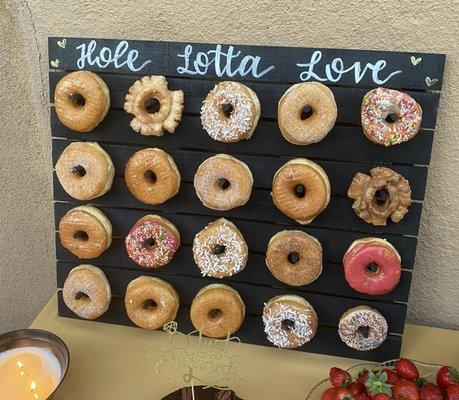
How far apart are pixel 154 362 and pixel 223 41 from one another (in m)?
0.84

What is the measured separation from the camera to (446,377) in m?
1.06

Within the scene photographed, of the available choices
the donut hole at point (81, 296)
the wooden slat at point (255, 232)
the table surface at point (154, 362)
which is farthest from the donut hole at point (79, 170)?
the table surface at point (154, 362)

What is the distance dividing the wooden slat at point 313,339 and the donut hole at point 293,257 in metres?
0.18

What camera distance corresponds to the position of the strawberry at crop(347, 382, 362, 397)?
1025mm

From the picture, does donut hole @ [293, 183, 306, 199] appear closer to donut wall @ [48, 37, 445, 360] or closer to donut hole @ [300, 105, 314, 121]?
donut wall @ [48, 37, 445, 360]

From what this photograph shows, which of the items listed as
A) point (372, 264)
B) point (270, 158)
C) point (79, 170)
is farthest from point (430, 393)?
point (79, 170)

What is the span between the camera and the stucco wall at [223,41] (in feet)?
3.74

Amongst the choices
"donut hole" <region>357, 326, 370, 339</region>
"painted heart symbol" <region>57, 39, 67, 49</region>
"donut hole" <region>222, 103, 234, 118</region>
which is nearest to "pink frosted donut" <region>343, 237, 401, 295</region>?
"donut hole" <region>357, 326, 370, 339</region>

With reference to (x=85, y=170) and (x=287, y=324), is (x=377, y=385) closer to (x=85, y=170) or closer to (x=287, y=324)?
(x=287, y=324)

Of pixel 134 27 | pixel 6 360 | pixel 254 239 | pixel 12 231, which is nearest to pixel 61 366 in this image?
pixel 6 360

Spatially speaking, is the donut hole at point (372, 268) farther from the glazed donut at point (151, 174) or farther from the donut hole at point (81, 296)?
the donut hole at point (81, 296)

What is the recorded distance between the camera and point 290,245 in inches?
46.2

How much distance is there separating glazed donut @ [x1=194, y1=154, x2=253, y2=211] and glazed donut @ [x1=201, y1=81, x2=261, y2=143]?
6 centimetres

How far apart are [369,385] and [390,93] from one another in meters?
0.63
